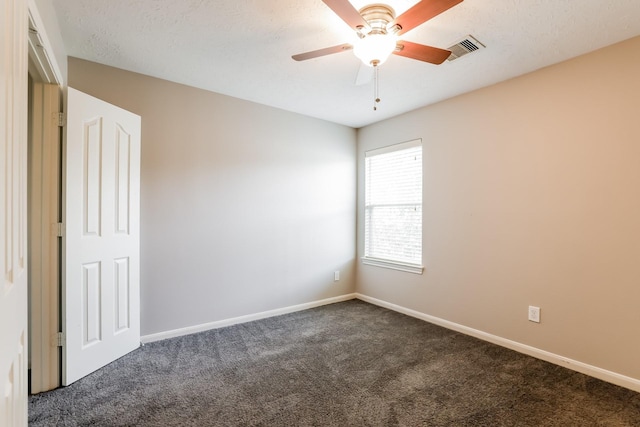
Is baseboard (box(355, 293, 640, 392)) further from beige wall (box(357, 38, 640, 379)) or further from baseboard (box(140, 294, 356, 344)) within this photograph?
baseboard (box(140, 294, 356, 344))

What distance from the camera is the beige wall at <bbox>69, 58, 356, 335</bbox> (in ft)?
9.73

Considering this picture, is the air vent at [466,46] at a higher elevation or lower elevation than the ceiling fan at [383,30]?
higher

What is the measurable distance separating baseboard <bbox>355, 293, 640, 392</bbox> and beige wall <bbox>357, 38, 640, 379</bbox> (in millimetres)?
42

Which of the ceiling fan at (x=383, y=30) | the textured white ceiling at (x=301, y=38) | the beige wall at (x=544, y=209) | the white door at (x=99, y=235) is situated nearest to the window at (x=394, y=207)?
the beige wall at (x=544, y=209)

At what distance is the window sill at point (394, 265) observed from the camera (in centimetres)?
372

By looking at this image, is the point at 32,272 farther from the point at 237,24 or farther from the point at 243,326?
the point at 237,24

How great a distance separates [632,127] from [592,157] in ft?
0.93

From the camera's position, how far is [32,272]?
7.00 feet

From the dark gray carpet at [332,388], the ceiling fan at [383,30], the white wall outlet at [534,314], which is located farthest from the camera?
the white wall outlet at [534,314]
